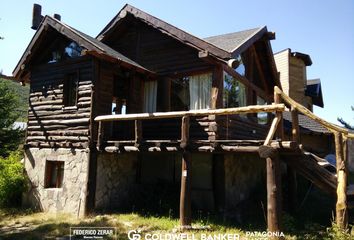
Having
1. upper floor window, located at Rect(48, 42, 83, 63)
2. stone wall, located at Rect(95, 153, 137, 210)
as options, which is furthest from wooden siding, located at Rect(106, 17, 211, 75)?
stone wall, located at Rect(95, 153, 137, 210)

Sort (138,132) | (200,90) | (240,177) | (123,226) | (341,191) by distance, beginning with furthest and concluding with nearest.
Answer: (240,177) < (200,90) < (138,132) < (123,226) < (341,191)

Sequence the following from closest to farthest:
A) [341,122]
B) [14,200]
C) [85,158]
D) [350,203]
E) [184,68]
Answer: [350,203] → [85,158] → [184,68] → [14,200] → [341,122]

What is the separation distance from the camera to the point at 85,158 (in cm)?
1214

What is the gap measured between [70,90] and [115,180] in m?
4.12

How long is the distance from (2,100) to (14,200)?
9.01 metres

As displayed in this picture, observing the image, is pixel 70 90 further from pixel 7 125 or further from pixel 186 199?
pixel 7 125

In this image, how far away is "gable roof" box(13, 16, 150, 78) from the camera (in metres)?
12.0

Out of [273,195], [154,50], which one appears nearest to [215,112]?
[273,195]

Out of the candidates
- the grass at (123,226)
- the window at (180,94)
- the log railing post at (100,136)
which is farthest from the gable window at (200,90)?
the grass at (123,226)

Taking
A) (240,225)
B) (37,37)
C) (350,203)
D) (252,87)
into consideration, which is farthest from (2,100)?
(350,203)

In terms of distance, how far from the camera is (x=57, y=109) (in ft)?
44.1

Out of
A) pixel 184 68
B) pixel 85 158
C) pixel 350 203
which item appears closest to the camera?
pixel 350 203

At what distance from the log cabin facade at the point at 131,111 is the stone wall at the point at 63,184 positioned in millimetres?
39

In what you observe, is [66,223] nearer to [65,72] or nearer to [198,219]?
[198,219]
